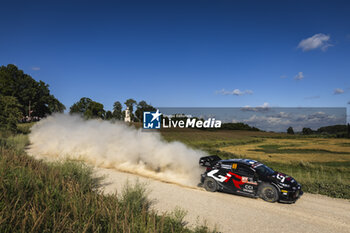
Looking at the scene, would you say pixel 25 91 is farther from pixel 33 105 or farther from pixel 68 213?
pixel 68 213

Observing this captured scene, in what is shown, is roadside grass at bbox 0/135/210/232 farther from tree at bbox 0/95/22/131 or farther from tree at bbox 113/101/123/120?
tree at bbox 113/101/123/120

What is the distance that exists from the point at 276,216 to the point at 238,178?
2.86 m

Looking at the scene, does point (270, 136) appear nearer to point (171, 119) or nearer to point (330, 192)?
point (171, 119)

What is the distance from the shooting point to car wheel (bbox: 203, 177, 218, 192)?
12.6 metres

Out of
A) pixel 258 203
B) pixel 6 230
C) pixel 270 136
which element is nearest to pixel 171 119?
pixel 270 136

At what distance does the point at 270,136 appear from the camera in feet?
267

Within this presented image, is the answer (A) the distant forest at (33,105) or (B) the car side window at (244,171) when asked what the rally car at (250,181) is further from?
(A) the distant forest at (33,105)

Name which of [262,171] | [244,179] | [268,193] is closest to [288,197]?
[268,193]

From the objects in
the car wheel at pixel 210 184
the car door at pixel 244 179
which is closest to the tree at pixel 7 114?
the car wheel at pixel 210 184

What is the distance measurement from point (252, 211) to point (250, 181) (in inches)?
77.3

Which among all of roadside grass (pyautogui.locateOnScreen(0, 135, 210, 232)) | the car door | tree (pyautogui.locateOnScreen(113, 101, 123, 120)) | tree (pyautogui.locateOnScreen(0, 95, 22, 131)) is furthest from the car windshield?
tree (pyautogui.locateOnScreen(113, 101, 123, 120))

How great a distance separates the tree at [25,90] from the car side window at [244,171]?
226 ft

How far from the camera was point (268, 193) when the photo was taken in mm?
11070

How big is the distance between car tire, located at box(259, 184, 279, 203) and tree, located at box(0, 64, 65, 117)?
70.2 metres
